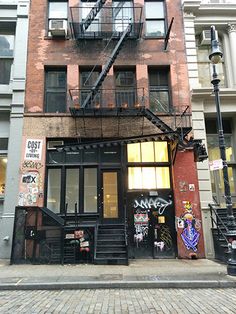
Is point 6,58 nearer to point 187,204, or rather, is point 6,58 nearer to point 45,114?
point 45,114

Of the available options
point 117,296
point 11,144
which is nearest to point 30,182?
point 11,144

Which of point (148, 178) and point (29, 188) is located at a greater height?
point (148, 178)

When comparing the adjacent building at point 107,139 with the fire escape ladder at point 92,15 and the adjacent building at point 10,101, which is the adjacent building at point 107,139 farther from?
the adjacent building at point 10,101

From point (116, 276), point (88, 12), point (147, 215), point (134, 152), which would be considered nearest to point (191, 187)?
point (147, 215)

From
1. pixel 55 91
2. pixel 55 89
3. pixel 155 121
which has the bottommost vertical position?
pixel 155 121

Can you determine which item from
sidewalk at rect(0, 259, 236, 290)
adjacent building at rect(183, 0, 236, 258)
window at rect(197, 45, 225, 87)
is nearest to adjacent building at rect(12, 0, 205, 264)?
adjacent building at rect(183, 0, 236, 258)

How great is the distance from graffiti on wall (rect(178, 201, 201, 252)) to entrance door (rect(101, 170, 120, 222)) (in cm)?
281

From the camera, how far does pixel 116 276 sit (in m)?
8.96

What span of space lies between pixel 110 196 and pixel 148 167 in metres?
2.16

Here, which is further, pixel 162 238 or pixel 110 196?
pixel 110 196

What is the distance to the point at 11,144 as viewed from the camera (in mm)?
13531

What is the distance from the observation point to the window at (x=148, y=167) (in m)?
13.6

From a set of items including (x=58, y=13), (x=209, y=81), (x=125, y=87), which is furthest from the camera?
(x=58, y=13)

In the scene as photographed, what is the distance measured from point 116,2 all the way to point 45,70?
5353 millimetres
